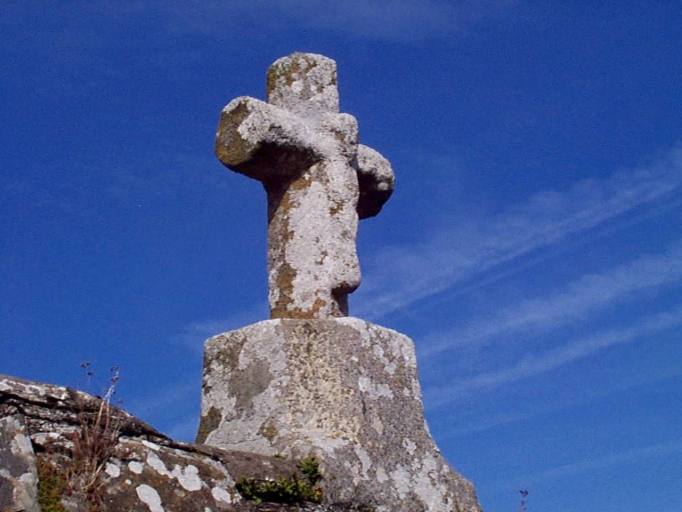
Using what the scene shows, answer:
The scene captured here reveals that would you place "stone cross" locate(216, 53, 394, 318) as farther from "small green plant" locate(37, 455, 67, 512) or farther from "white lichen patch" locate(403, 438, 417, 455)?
"small green plant" locate(37, 455, 67, 512)

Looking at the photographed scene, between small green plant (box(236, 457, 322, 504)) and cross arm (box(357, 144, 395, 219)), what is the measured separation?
2.60 m

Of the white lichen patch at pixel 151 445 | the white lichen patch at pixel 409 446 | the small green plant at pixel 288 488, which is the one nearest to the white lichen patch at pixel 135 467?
the white lichen patch at pixel 151 445

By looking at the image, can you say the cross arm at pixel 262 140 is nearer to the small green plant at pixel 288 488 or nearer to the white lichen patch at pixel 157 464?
the small green plant at pixel 288 488

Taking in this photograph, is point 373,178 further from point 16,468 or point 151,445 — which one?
point 16,468

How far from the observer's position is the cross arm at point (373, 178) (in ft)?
24.4

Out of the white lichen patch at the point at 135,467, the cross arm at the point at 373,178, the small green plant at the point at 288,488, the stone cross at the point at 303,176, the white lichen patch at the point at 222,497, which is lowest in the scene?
the white lichen patch at the point at 222,497

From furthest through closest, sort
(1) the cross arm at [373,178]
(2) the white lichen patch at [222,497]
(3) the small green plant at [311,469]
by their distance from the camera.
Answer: (1) the cross arm at [373,178] < (3) the small green plant at [311,469] < (2) the white lichen patch at [222,497]

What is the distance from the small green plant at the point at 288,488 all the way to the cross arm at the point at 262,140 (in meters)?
2.06

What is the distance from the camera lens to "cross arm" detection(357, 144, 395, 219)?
744cm

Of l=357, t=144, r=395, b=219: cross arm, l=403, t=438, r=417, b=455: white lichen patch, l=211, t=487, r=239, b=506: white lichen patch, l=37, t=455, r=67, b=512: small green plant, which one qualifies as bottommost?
l=37, t=455, r=67, b=512: small green plant

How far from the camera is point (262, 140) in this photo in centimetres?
648

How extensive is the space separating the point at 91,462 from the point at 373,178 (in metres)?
3.64

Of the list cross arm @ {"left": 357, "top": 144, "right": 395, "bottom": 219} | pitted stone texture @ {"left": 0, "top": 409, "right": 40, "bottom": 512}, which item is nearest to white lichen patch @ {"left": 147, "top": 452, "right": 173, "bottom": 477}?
pitted stone texture @ {"left": 0, "top": 409, "right": 40, "bottom": 512}

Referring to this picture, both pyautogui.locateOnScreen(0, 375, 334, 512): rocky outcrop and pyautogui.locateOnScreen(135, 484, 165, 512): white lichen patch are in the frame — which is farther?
pyautogui.locateOnScreen(135, 484, 165, 512): white lichen patch
